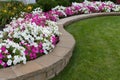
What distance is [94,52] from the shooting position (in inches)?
203

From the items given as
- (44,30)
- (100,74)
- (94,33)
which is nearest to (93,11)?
(94,33)

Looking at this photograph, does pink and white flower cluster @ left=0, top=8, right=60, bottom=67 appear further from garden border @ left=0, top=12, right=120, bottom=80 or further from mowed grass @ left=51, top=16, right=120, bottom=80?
mowed grass @ left=51, top=16, right=120, bottom=80

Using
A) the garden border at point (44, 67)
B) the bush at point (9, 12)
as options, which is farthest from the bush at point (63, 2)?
the garden border at point (44, 67)

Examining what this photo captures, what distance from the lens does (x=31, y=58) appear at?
13.6 ft

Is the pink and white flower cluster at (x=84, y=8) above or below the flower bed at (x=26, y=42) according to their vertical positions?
below

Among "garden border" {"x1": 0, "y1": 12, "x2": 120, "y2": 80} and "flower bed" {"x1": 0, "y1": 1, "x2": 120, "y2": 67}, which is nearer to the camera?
"garden border" {"x1": 0, "y1": 12, "x2": 120, "y2": 80}

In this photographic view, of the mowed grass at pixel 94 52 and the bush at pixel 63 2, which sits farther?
the bush at pixel 63 2

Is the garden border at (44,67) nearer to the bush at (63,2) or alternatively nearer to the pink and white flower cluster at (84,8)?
the pink and white flower cluster at (84,8)

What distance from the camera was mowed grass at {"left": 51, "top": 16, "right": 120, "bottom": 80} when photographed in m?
4.27

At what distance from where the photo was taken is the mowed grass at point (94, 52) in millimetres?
4273

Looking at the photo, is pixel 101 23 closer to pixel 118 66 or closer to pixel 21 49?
pixel 118 66

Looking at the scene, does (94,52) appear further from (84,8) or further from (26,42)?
(84,8)

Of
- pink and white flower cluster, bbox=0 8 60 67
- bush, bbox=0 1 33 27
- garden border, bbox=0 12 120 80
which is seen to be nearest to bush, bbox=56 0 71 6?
bush, bbox=0 1 33 27

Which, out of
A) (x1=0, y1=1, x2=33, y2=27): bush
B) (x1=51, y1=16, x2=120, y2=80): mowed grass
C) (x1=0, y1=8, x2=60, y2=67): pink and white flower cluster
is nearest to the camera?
(x1=0, y1=8, x2=60, y2=67): pink and white flower cluster
